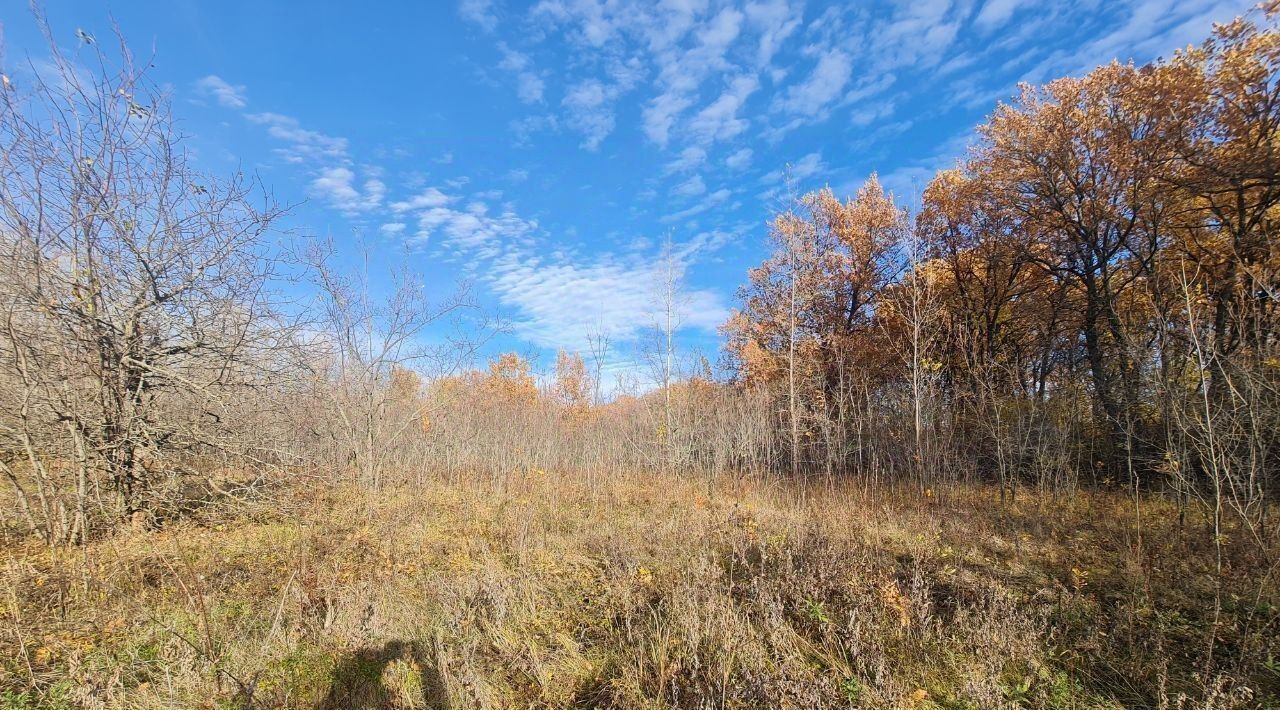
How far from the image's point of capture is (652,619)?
4.38 metres

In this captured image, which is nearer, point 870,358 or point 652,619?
point 652,619

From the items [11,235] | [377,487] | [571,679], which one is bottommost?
[571,679]

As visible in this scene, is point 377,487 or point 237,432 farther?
point 377,487

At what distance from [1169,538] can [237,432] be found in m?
12.5

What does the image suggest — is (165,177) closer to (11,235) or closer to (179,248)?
(179,248)

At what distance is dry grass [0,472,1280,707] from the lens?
337cm

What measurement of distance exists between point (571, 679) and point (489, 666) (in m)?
0.70

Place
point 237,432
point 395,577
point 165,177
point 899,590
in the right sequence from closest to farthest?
point 899,590 < point 395,577 < point 165,177 < point 237,432

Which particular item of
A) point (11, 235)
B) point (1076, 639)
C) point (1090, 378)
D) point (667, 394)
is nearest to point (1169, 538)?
point (1076, 639)

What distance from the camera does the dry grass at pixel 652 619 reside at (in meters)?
3.37

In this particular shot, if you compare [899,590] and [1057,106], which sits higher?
[1057,106]

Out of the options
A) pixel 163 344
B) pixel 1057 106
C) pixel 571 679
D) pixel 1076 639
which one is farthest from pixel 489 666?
pixel 1057 106

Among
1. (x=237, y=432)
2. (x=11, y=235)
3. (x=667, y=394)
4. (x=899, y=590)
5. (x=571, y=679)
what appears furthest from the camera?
A: (x=667, y=394)

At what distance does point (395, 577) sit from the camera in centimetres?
582
